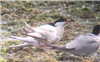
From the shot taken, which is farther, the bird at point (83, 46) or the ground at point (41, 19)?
the ground at point (41, 19)

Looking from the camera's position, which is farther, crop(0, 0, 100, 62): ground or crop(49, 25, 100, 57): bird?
crop(0, 0, 100, 62): ground

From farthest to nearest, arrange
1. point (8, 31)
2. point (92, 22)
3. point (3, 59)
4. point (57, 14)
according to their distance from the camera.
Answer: point (57, 14), point (92, 22), point (8, 31), point (3, 59)

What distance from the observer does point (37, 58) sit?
394cm

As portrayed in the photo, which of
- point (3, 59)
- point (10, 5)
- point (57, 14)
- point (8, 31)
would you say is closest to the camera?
point (3, 59)

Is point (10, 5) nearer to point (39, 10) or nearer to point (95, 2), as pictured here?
point (39, 10)

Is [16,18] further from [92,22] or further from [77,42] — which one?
[77,42]

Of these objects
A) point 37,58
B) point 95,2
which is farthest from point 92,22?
point 37,58

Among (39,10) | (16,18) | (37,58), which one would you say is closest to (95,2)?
(39,10)

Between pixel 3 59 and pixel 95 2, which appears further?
pixel 95 2

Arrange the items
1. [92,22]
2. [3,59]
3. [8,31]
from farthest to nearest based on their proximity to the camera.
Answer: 1. [92,22]
2. [8,31]
3. [3,59]

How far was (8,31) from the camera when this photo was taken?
5.15 m

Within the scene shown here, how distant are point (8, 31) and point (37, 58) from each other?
1452 millimetres

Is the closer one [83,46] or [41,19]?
[83,46]

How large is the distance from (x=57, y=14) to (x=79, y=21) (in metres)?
0.63
